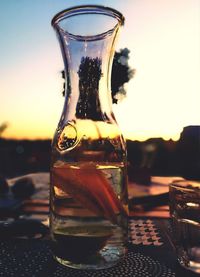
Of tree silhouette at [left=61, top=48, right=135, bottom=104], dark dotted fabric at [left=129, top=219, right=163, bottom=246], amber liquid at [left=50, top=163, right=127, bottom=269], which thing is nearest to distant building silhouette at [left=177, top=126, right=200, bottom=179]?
tree silhouette at [left=61, top=48, right=135, bottom=104]

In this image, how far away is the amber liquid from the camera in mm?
435

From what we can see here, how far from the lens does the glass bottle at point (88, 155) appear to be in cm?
→ 45

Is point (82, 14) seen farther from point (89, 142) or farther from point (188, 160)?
point (188, 160)

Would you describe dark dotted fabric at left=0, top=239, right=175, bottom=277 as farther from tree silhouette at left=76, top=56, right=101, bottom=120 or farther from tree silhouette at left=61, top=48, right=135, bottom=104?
tree silhouette at left=61, top=48, right=135, bottom=104

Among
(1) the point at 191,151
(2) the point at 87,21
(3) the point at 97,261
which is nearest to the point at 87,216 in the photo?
(3) the point at 97,261

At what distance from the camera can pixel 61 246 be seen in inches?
17.6

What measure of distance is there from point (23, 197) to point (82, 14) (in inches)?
30.9

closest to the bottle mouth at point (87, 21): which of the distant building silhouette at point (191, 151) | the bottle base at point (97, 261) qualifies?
the bottle base at point (97, 261)

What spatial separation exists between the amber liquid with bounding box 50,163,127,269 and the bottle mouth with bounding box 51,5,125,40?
0.20m

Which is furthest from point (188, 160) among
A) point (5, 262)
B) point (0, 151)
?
point (0, 151)

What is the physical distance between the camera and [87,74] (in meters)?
0.49

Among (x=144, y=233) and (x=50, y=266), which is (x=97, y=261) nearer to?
(x=50, y=266)

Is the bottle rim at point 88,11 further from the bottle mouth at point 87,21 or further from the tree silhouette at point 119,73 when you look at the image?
the tree silhouette at point 119,73

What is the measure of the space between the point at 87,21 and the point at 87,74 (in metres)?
0.08
